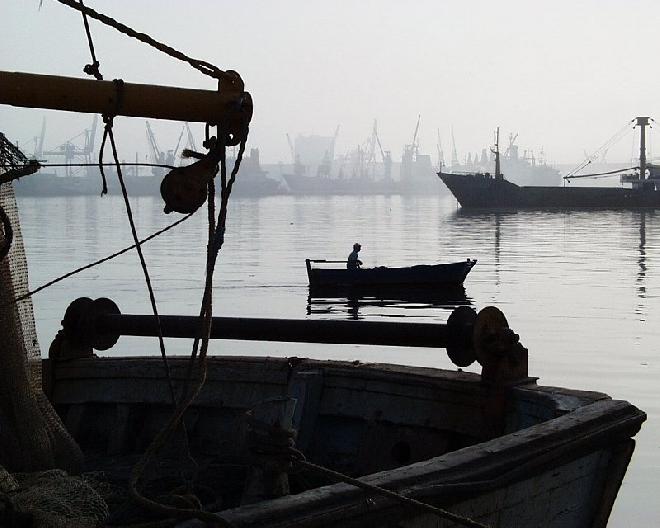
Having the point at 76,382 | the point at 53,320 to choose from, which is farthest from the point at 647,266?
the point at 76,382

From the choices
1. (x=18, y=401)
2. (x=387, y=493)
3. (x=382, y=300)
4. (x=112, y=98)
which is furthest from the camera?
(x=382, y=300)

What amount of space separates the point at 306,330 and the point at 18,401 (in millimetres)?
2296

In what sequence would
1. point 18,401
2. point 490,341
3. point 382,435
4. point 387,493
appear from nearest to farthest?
point 387,493
point 18,401
point 490,341
point 382,435

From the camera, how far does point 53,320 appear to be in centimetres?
3253

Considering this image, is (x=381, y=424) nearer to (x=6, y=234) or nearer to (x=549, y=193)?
(x=6, y=234)

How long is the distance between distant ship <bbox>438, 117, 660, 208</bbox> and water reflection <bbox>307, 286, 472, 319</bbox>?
8782 centimetres

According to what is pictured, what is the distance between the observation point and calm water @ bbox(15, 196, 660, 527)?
21.5 meters

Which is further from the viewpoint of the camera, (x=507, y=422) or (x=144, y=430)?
(x=144, y=430)

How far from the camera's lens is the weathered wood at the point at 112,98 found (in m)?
5.23

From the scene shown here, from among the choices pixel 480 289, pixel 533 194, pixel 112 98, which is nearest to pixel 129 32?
pixel 112 98

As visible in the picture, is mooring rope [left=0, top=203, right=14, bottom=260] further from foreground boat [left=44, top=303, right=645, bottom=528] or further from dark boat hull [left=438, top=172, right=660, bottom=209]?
dark boat hull [left=438, top=172, right=660, bottom=209]

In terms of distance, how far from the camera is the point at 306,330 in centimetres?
797

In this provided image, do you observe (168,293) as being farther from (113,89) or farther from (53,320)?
(113,89)

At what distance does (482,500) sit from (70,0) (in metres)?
3.50
